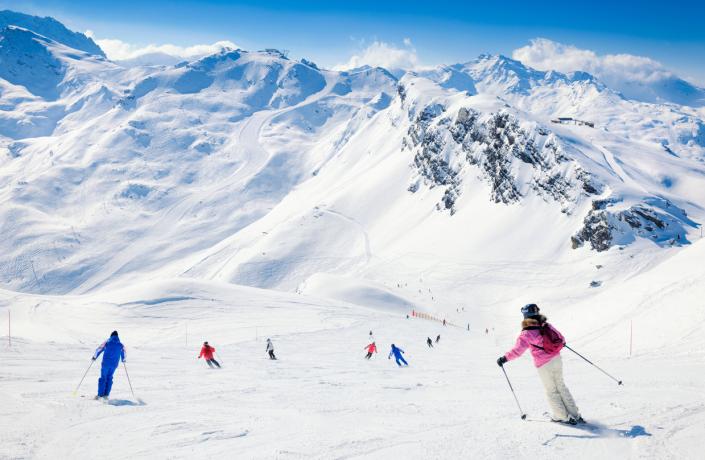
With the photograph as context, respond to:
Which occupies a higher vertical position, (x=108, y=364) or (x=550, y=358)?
(x=108, y=364)

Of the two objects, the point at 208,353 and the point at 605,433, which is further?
the point at 208,353

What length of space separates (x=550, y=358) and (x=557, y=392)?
612 mm

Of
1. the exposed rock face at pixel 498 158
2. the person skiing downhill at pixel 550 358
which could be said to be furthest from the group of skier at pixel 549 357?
the exposed rock face at pixel 498 158

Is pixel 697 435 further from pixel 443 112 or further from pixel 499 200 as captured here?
pixel 443 112

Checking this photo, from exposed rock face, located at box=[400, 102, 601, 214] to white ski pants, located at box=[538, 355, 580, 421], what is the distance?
101629 millimetres

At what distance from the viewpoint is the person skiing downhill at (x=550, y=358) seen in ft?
26.7

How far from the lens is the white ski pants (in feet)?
26.7

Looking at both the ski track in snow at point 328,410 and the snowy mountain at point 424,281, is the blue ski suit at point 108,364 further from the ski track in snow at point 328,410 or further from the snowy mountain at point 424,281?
the snowy mountain at point 424,281

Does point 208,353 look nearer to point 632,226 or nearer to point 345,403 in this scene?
point 345,403

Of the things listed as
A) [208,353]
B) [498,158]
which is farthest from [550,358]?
[498,158]

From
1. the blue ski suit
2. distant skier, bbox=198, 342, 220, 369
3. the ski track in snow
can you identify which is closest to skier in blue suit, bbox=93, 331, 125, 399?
the blue ski suit

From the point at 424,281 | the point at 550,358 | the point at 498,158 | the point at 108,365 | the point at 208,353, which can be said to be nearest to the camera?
the point at 550,358

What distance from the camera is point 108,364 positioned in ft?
40.1

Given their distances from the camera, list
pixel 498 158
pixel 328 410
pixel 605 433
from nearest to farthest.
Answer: pixel 605 433
pixel 328 410
pixel 498 158
